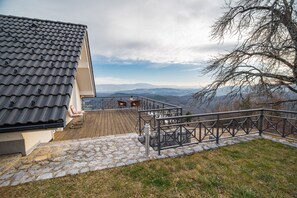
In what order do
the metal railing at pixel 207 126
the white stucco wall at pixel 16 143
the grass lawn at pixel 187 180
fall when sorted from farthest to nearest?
the metal railing at pixel 207 126, the white stucco wall at pixel 16 143, the grass lawn at pixel 187 180

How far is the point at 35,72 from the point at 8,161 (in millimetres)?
2353

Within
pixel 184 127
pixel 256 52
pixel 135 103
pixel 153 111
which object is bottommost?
pixel 184 127

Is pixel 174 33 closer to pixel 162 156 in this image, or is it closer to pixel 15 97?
pixel 162 156

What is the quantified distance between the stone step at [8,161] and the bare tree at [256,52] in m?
8.61

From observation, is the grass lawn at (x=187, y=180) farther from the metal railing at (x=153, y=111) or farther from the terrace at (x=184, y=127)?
the metal railing at (x=153, y=111)

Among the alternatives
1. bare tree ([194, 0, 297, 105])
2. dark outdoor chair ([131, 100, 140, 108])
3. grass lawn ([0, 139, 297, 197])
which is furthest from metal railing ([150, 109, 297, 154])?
dark outdoor chair ([131, 100, 140, 108])

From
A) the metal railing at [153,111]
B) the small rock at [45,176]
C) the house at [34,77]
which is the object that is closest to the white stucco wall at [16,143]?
the house at [34,77]

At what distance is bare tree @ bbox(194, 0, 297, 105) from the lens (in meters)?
7.21

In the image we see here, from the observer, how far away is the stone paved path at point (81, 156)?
11.9ft

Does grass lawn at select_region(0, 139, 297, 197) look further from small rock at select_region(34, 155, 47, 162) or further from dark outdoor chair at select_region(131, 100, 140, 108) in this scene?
dark outdoor chair at select_region(131, 100, 140, 108)

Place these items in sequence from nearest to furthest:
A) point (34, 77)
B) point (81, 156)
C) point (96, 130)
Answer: point (34, 77) < point (81, 156) < point (96, 130)

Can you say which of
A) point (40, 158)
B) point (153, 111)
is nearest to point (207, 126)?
point (153, 111)

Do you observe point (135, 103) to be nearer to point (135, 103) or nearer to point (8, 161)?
point (135, 103)

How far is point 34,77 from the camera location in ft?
11.3
